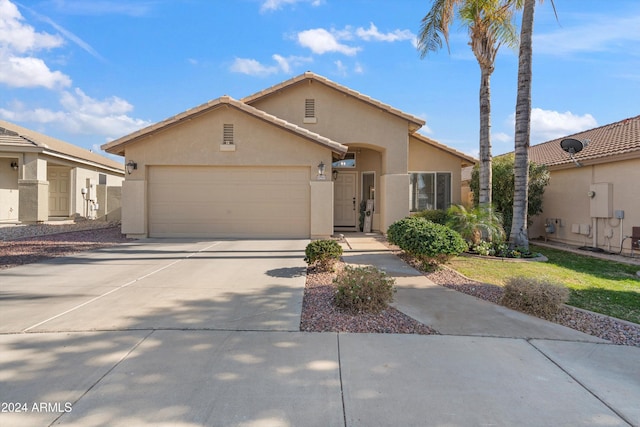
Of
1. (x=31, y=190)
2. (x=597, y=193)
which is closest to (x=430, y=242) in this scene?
(x=597, y=193)

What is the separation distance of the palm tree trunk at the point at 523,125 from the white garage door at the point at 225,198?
629cm

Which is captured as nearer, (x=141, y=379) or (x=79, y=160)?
(x=141, y=379)

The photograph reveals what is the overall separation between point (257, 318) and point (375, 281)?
1722 mm

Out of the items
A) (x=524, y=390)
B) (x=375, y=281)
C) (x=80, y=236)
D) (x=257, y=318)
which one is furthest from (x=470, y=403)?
(x=80, y=236)

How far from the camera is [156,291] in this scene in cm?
628

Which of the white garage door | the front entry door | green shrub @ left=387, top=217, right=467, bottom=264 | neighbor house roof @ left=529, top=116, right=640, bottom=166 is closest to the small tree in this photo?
neighbor house roof @ left=529, top=116, right=640, bottom=166

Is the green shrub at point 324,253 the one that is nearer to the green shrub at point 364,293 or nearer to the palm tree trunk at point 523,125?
the green shrub at point 364,293

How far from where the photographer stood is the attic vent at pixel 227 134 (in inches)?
495

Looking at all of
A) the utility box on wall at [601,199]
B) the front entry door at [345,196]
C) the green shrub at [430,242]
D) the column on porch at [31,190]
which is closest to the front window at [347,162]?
the front entry door at [345,196]

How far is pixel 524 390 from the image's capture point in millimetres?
3359

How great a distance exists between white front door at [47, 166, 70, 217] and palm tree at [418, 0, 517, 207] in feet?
64.0

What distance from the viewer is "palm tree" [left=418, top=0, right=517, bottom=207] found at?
440 inches

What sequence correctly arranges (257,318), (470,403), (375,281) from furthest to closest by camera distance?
(375,281) → (257,318) → (470,403)

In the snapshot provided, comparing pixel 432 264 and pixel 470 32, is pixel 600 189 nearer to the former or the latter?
pixel 470 32
